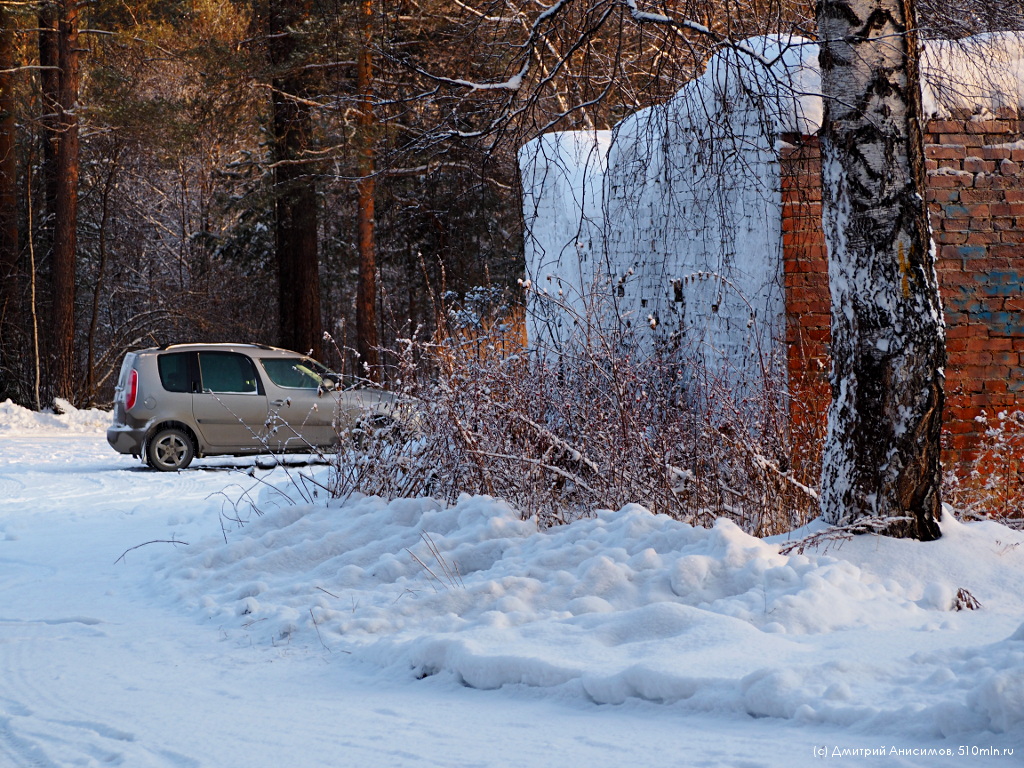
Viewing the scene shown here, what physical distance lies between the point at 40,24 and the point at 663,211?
1822 centimetres

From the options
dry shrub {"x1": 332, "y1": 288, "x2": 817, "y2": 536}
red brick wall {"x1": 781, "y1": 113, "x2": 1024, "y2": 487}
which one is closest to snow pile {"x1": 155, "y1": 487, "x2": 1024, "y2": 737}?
dry shrub {"x1": 332, "y1": 288, "x2": 817, "y2": 536}

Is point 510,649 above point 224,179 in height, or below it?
below

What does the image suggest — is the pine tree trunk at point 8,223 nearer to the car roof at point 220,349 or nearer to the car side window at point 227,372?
the car roof at point 220,349

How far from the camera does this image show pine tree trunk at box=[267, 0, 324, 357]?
65.9ft

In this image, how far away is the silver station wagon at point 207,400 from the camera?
14031mm

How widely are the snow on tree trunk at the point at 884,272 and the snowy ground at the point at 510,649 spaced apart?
0.33 m

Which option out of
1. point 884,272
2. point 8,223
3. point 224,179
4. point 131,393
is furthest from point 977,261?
point 8,223

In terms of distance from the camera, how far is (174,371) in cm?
1437

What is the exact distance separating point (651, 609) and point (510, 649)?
0.61 metres

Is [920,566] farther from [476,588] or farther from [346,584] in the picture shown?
[346,584]

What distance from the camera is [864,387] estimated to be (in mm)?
5164

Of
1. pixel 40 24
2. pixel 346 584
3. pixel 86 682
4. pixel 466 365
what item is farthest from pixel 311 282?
pixel 86 682

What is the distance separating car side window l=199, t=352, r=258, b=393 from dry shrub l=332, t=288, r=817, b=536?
732cm

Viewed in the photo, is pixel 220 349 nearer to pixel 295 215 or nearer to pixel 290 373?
pixel 290 373
